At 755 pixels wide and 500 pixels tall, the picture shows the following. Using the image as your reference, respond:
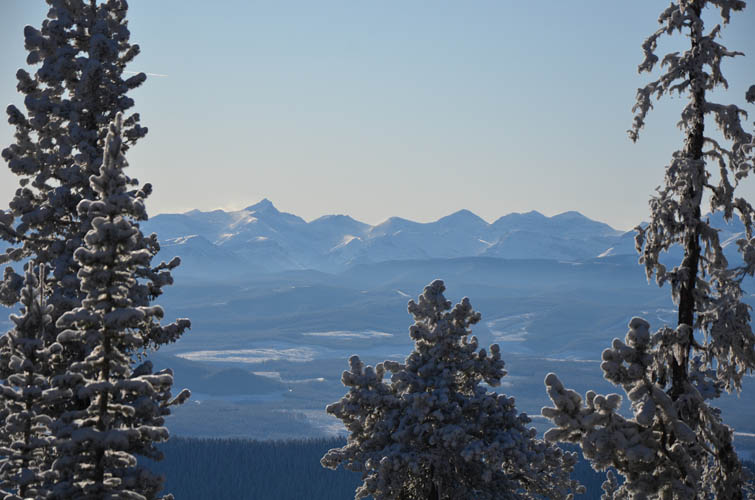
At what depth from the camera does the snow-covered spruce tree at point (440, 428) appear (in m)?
24.0

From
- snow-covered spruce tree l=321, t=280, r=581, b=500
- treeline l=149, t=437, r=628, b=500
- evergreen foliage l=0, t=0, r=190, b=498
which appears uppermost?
evergreen foliage l=0, t=0, r=190, b=498

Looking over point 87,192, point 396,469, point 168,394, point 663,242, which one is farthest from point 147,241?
point 663,242

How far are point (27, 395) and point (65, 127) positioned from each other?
9.24 metres

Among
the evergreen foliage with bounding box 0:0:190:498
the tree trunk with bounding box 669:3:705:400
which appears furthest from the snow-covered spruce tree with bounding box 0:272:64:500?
the tree trunk with bounding box 669:3:705:400

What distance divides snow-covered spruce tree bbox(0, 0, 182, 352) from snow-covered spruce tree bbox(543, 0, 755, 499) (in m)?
12.8

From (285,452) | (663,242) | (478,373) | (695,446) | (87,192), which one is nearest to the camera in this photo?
(695,446)

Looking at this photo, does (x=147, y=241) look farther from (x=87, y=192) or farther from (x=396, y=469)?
(x=396, y=469)

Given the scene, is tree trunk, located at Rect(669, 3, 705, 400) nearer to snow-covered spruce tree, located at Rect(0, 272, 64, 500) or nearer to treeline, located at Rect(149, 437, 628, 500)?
snow-covered spruce tree, located at Rect(0, 272, 64, 500)

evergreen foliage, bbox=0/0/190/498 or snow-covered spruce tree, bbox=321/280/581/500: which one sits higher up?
evergreen foliage, bbox=0/0/190/498

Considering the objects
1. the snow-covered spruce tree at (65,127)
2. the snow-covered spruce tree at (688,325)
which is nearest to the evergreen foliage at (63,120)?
the snow-covered spruce tree at (65,127)

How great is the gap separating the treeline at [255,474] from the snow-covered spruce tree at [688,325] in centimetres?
13339

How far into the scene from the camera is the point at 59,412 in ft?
68.9

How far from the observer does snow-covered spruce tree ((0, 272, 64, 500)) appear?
56.9ft

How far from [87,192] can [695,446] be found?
16.0 metres
